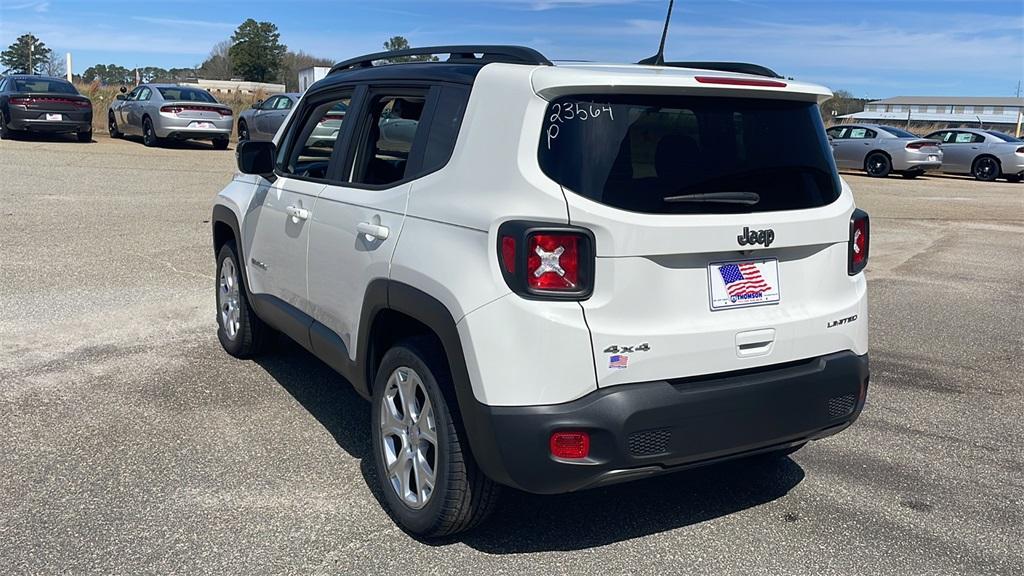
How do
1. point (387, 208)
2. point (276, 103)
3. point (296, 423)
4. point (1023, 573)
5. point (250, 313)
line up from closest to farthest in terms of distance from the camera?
point (1023, 573) → point (387, 208) → point (296, 423) → point (250, 313) → point (276, 103)

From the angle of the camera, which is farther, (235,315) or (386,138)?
(235,315)

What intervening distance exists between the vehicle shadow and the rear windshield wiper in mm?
1349

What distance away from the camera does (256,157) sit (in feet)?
16.3

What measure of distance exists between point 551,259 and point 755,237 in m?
0.79

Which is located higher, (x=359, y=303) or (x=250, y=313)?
(x=359, y=303)

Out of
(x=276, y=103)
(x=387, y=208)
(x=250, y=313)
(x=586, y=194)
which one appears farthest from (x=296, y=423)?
(x=276, y=103)

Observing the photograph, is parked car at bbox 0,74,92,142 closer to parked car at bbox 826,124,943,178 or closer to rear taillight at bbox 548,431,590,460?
parked car at bbox 826,124,943,178

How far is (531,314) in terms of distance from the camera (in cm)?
304

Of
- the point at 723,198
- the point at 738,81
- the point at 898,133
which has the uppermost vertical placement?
the point at 898,133

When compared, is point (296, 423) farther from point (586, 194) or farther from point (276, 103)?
point (276, 103)

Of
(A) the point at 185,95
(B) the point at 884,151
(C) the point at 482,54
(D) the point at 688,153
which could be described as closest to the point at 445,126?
(C) the point at 482,54

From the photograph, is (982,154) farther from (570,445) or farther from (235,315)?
(570,445)

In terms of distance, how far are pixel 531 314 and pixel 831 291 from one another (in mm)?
1320

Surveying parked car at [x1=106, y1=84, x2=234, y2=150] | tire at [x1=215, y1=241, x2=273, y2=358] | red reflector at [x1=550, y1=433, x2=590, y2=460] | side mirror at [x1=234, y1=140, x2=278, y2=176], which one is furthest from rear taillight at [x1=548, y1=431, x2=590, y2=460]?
parked car at [x1=106, y1=84, x2=234, y2=150]
